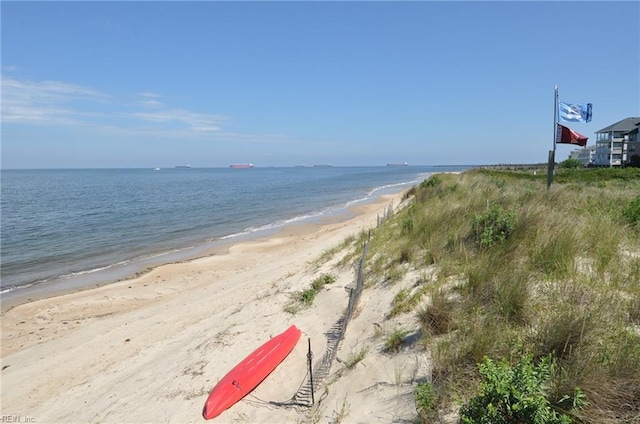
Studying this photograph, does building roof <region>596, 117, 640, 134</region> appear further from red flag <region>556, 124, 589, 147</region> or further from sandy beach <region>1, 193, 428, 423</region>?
sandy beach <region>1, 193, 428, 423</region>

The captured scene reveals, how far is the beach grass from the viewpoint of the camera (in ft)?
8.77

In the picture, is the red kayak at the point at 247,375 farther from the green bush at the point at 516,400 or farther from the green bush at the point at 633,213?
the green bush at the point at 633,213

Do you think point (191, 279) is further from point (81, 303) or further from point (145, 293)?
point (81, 303)

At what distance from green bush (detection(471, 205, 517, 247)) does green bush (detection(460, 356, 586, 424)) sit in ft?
12.1

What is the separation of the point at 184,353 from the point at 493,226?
6.28 metres

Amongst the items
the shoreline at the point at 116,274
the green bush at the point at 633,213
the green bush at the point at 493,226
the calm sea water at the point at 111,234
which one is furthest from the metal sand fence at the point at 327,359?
the calm sea water at the point at 111,234

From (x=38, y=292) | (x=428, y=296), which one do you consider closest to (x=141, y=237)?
(x=38, y=292)

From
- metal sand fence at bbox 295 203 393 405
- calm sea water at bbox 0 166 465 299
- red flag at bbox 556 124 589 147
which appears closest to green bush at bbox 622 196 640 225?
red flag at bbox 556 124 589 147

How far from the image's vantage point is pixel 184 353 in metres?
6.49

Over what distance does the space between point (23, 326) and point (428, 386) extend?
11.5m

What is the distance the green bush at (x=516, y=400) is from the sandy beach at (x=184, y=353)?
0.91 metres

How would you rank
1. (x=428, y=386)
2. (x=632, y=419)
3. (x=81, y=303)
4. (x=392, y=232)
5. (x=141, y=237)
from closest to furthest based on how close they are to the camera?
(x=632, y=419)
(x=428, y=386)
(x=392, y=232)
(x=81, y=303)
(x=141, y=237)

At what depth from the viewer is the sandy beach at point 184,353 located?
398 cm

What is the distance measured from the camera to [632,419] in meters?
2.39
